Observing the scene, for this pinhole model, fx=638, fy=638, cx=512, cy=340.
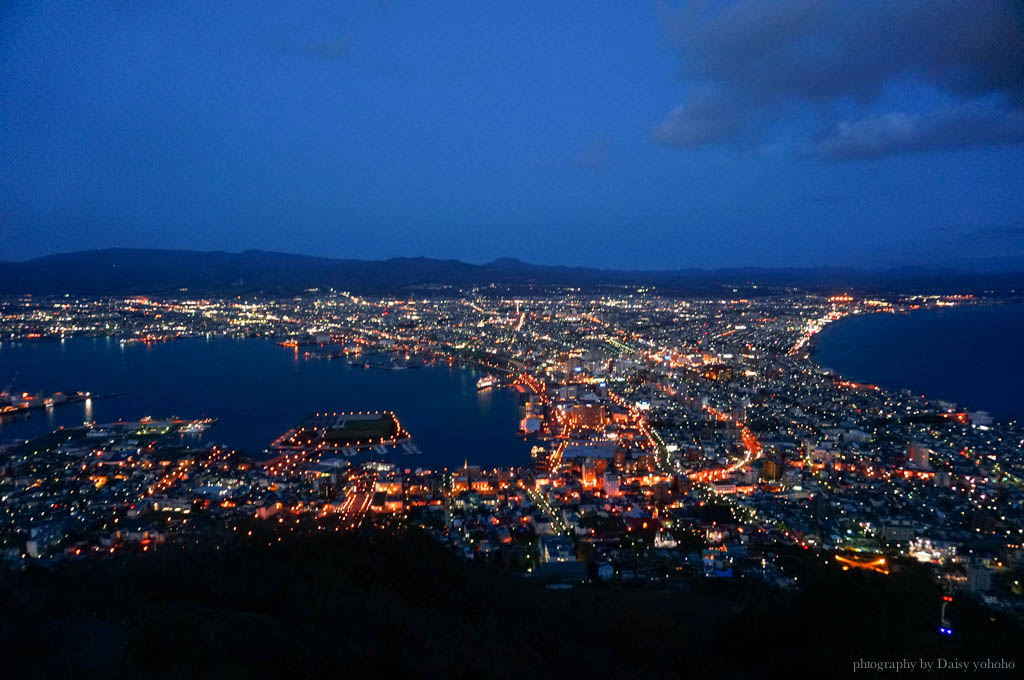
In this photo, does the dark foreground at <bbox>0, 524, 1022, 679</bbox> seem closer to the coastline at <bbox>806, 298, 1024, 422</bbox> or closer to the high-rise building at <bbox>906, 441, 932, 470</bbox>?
the high-rise building at <bbox>906, 441, 932, 470</bbox>

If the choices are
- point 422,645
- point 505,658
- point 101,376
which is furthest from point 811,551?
point 101,376

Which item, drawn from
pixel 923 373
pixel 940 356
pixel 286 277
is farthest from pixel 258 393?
pixel 286 277

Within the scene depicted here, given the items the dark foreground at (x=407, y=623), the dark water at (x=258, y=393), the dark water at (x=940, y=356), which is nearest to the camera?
the dark foreground at (x=407, y=623)

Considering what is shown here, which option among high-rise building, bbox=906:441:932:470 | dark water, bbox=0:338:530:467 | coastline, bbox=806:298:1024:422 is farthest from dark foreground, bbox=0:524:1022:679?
coastline, bbox=806:298:1024:422

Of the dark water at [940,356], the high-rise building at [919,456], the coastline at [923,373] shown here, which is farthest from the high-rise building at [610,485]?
the dark water at [940,356]

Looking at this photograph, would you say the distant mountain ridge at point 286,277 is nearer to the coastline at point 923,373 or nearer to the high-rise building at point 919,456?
the coastline at point 923,373

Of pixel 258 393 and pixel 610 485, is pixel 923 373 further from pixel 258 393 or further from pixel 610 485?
pixel 258 393
